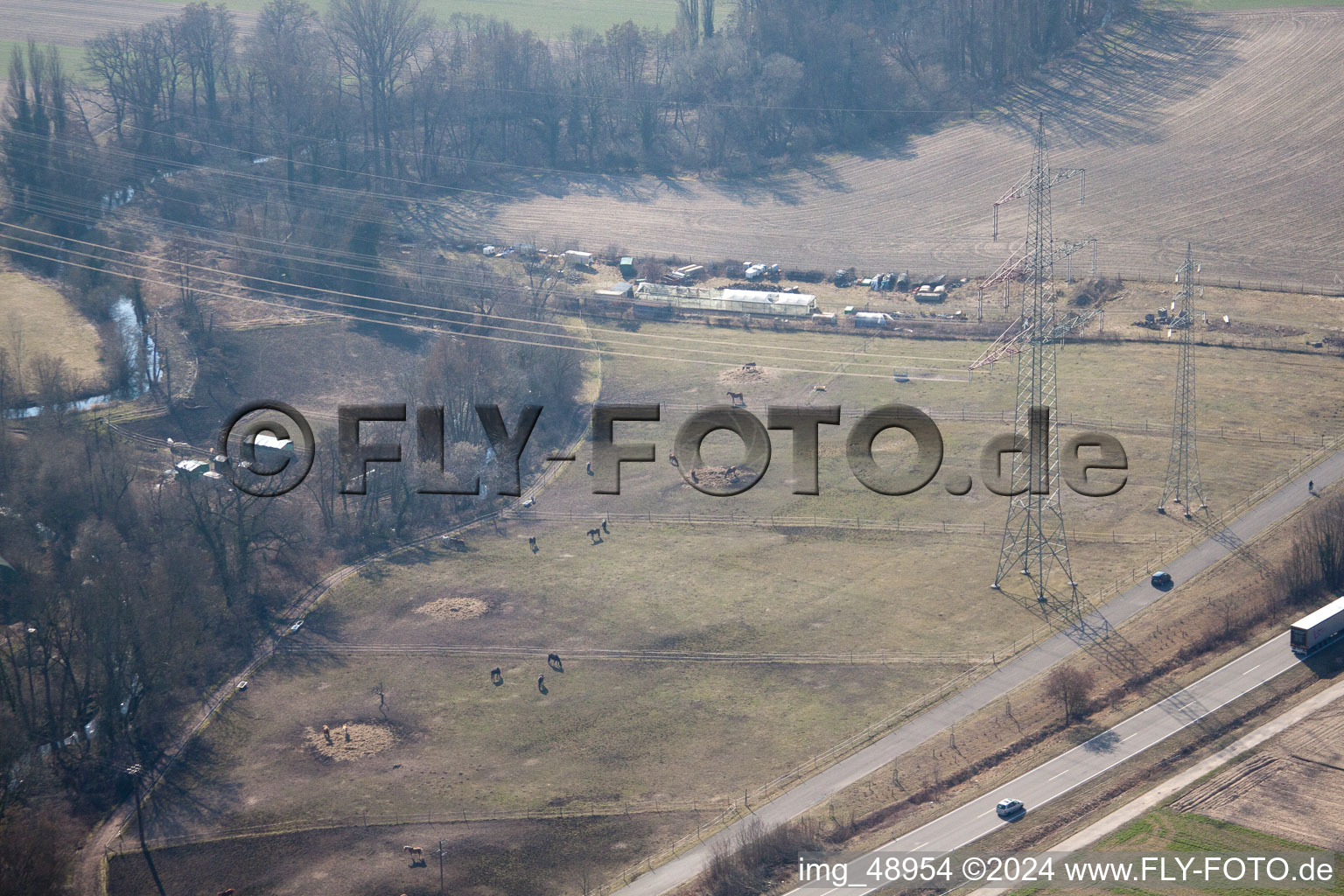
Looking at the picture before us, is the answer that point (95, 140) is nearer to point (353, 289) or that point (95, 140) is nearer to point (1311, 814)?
point (353, 289)

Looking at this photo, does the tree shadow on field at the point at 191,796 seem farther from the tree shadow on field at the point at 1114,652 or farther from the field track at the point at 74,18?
the field track at the point at 74,18

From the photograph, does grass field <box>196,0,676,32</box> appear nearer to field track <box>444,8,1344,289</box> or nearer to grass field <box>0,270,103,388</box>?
field track <box>444,8,1344,289</box>

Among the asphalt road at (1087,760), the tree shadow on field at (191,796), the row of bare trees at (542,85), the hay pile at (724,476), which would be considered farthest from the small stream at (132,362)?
the asphalt road at (1087,760)

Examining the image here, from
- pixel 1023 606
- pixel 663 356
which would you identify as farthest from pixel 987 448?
pixel 663 356

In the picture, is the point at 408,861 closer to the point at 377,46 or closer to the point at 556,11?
the point at 377,46

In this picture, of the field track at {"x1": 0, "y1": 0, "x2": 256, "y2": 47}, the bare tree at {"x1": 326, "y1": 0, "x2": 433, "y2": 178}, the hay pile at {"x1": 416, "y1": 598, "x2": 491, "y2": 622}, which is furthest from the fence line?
the field track at {"x1": 0, "y1": 0, "x2": 256, "y2": 47}

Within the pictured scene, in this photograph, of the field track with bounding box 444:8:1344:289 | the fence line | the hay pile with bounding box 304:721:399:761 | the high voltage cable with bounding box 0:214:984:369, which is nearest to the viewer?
the hay pile with bounding box 304:721:399:761
